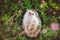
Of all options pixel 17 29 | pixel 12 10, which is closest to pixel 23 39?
pixel 17 29

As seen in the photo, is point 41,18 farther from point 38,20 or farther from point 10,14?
point 10,14

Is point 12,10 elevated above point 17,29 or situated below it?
above

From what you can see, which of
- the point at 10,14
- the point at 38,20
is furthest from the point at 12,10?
the point at 38,20

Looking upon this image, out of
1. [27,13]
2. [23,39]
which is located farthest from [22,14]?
[23,39]

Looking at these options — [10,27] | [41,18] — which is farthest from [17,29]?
[41,18]

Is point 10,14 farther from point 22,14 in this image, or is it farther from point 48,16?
point 48,16

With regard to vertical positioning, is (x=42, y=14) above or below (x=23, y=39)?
above

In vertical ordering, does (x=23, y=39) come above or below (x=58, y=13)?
below

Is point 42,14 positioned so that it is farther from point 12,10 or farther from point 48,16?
point 12,10
